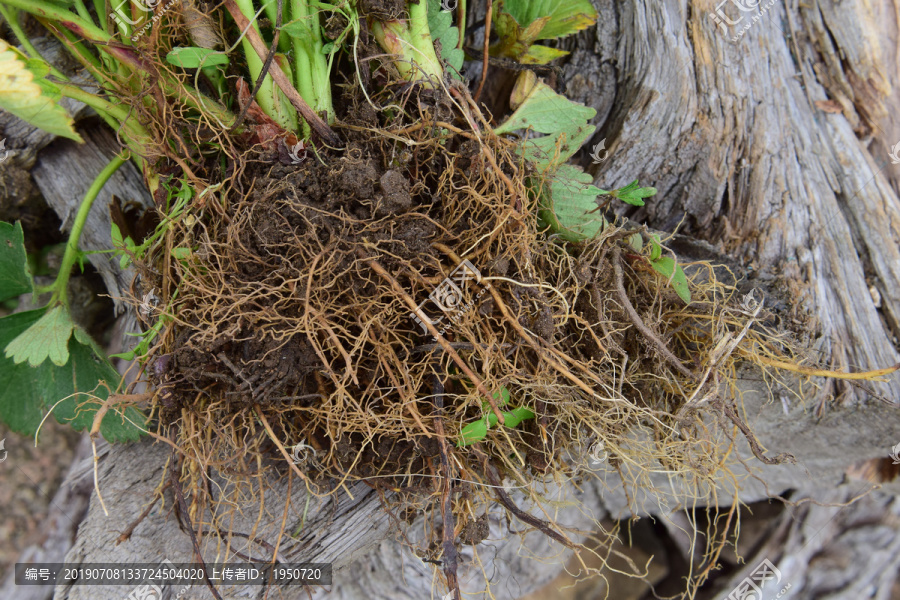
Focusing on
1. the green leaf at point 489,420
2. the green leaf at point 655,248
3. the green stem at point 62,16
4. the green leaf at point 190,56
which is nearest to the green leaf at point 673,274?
the green leaf at point 655,248

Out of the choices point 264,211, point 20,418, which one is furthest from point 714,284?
point 20,418

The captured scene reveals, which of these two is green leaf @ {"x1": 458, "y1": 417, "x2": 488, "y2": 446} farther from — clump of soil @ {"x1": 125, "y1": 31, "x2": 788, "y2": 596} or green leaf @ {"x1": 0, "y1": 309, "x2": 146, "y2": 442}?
green leaf @ {"x1": 0, "y1": 309, "x2": 146, "y2": 442}

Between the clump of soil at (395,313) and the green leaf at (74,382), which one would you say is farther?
the green leaf at (74,382)

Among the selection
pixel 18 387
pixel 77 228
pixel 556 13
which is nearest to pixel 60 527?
pixel 18 387

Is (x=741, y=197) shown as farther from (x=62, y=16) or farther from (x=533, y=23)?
(x=62, y=16)

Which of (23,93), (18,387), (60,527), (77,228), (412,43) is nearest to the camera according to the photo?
(23,93)

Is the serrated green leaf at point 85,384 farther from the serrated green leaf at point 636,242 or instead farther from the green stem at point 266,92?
the serrated green leaf at point 636,242
